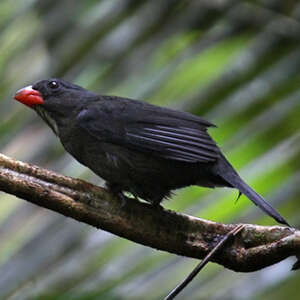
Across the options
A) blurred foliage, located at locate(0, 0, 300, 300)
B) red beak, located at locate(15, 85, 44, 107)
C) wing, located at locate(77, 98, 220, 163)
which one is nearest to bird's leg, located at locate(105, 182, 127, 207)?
wing, located at locate(77, 98, 220, 163)

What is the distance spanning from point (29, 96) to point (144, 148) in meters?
0.71

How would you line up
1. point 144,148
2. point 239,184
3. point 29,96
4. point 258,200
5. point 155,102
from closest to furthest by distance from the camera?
1. point 258,200
2. point 239,184
3. point 144,148
4. point 29,96
5. point 155,102

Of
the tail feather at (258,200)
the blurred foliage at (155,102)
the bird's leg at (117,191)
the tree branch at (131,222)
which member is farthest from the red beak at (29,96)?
the tail feather at (258,200)

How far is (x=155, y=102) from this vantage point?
4645mm

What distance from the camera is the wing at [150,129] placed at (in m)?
3.84

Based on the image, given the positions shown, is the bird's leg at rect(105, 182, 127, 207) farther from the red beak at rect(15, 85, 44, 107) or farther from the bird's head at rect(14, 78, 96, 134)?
the red beak at rect(15, 85, 44, 107)

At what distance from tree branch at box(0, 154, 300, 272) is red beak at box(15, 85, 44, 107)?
0.96 meters

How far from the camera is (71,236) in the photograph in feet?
13.4

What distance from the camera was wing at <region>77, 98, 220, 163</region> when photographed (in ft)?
12.6

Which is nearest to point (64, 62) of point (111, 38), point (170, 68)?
point (111, 38)

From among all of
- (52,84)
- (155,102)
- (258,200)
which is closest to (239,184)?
(258,200)

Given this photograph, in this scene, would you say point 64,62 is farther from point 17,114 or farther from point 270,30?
point 270,30

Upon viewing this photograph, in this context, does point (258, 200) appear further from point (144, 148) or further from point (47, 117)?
point (47, 117)

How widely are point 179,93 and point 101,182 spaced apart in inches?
24.8
